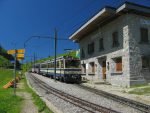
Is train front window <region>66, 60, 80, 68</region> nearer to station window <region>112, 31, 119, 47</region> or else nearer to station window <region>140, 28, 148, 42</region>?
station window <region>112, 31, 119, 47</region>

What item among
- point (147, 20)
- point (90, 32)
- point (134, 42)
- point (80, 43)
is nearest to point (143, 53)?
point (134, 42)

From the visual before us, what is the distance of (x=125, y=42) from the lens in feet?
86.7

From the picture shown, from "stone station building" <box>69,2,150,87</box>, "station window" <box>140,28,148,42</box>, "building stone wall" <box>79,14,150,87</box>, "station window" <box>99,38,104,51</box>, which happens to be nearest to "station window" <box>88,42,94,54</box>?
"station window" <box>99,38,104,51</box>

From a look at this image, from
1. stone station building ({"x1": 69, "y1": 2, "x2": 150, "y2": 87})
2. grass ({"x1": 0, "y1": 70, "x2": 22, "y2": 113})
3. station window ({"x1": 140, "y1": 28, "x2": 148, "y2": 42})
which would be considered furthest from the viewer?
station window ({"x1": 140, "y1": 28, "x2": 148, "y2": 42})

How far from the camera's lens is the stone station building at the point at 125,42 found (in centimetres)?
2588

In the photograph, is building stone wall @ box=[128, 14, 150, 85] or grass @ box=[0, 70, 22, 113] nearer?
grass @ box=[0, 70, 22, 113]

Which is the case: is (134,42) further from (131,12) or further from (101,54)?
(101,54)

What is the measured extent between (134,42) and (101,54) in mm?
7063

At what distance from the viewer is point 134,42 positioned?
26.3m

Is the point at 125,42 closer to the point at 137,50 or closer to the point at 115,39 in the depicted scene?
the point at 137,50

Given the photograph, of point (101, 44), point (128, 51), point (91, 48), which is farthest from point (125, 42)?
point (91, 48)

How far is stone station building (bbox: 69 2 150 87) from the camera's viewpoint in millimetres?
25875

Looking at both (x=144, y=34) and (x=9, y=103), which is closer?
(x=9, y=103)

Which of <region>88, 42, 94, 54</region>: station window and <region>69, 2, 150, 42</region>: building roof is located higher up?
<region>69, 2, 150, 42</region>: building roof
